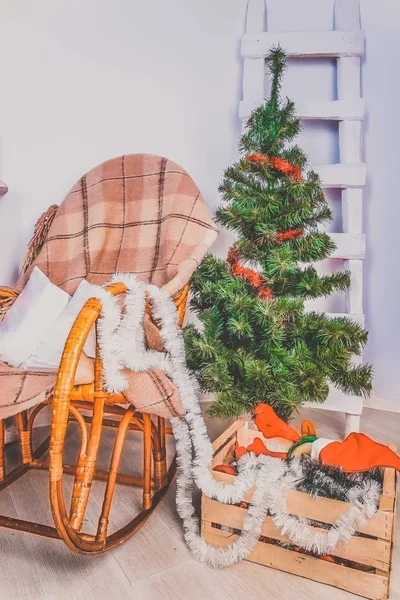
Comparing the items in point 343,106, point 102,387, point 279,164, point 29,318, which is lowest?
point 102,387

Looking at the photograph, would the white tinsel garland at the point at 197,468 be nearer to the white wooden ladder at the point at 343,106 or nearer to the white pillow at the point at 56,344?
the white pillow at the point at 56,344

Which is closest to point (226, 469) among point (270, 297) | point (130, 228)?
point (270, 297)

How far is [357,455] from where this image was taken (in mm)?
1087

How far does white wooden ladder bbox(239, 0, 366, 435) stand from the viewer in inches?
72.3

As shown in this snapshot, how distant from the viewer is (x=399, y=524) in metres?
1.27

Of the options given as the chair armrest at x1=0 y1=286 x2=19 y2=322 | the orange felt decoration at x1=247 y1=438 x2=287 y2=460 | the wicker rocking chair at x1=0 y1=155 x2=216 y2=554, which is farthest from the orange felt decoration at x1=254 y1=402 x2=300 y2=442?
the chair armrest at x1=0 y1=286 x2=19 y2=322

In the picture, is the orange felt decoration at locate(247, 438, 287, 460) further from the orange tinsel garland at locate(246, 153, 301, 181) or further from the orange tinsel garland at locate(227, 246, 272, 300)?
the orange tinsel garland at locate(246, 153, 301, 181)

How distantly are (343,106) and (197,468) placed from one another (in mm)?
1428

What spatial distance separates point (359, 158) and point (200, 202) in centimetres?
80

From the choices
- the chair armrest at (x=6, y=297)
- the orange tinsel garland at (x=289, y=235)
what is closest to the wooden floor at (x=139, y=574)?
the chair armrest at (x=6, y=297)

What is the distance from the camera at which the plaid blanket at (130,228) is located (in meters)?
1.35

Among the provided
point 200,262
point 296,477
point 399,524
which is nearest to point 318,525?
point 296,477

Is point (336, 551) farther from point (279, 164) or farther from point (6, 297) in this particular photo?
point (6, 297)

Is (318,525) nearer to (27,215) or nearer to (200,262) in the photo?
(200,262)
